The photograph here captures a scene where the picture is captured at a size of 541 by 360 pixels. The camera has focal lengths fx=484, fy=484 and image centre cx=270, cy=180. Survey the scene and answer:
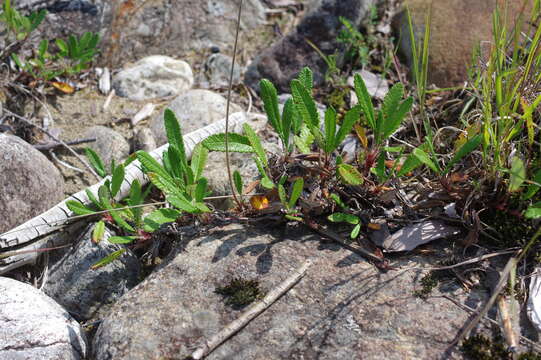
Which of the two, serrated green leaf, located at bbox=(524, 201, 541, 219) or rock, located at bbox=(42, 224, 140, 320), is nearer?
serrated green leaf, located at bbox=(524, 201, 541, 219)

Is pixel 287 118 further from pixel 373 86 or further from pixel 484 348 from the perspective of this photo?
pixel 373 86

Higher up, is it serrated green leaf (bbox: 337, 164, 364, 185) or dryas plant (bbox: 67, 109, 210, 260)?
serrated green leaf (bbox: 337, 164, 364, 185)

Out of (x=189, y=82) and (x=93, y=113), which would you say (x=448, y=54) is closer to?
(x=189, y=82)

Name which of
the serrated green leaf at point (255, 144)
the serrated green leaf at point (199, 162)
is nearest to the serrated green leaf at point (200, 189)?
the serrated green leaf at point (199, 162)

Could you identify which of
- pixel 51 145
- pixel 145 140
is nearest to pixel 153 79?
pixel 145 140

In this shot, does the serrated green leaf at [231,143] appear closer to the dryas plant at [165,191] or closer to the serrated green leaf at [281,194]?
the dryas plant at [165,191]

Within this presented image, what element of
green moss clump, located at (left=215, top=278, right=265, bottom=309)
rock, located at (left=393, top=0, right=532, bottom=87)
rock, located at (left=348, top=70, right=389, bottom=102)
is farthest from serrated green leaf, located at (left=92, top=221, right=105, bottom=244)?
rock, located at (left=393, top=0, right=532, bottom=87)

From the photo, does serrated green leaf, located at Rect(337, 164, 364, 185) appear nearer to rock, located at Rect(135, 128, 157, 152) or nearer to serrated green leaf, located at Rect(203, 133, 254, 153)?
serrated green leaf, located at Rect(203, 133, 254, 153)
